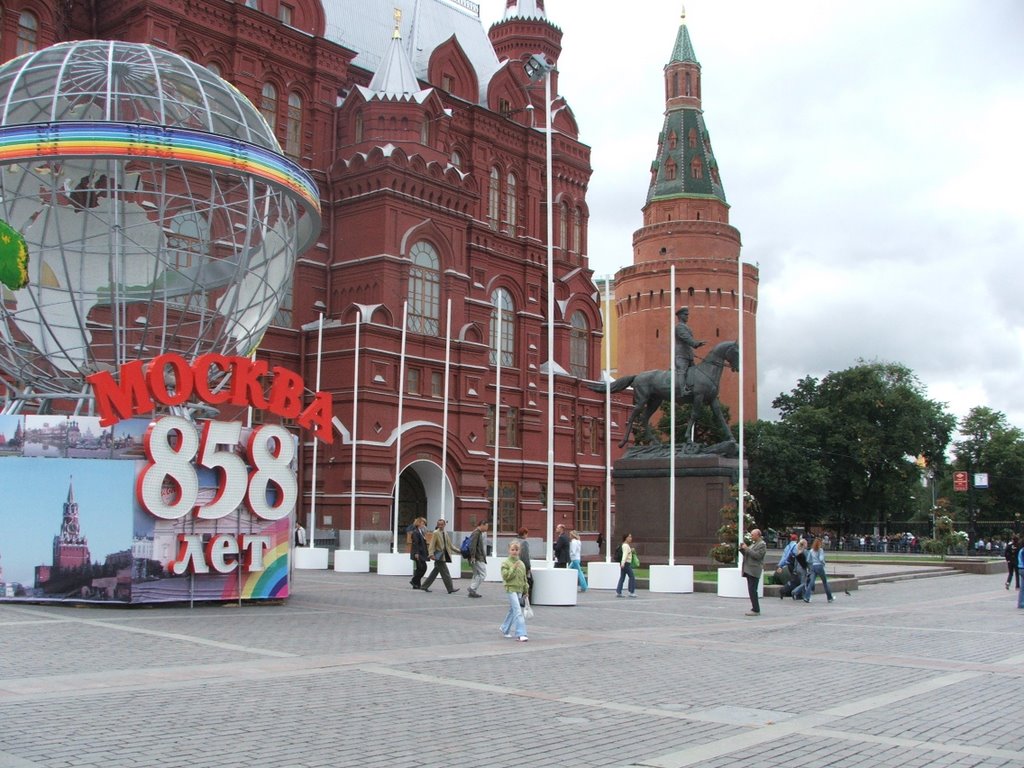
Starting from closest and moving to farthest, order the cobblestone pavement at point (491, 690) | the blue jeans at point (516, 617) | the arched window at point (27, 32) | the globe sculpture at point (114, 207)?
the cobblestone pavement at point (491, 690), the blue jeans at point (516, 617), the globe sculpture at point (114, 207), the arched window at point (27, 32)

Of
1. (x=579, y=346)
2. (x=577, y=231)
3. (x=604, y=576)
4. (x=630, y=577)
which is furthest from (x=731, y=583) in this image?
(x=577, y=231)

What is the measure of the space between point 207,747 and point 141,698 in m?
2.35

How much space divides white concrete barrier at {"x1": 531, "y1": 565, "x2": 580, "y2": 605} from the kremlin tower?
73.7 m

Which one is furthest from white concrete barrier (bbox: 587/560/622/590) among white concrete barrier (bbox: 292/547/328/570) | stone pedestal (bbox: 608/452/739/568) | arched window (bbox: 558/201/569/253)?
arched window (bbox: 558/201/569/253)

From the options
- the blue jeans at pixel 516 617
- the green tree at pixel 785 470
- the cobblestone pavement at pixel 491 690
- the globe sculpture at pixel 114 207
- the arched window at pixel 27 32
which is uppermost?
the arched window at pixel 27 32

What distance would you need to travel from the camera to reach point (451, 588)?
25.8 m

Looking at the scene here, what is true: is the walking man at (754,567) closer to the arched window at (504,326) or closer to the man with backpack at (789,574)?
the man with backpack at (789,574)

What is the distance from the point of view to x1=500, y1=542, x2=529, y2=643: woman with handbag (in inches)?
634

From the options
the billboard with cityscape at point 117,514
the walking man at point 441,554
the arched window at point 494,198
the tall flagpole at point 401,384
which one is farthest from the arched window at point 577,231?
the billboard with cityscape at point 117,514

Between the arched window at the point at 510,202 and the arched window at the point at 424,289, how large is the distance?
949 cm

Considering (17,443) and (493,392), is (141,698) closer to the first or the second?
(17,443)

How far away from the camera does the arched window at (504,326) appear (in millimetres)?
53469

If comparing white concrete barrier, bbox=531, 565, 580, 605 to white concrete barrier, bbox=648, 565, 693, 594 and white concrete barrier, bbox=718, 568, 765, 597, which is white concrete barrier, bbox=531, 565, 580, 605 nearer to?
white concrete barrier, bbox=648, 565, 693, 594

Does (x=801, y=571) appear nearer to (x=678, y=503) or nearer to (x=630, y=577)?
(x=630, y=577)
